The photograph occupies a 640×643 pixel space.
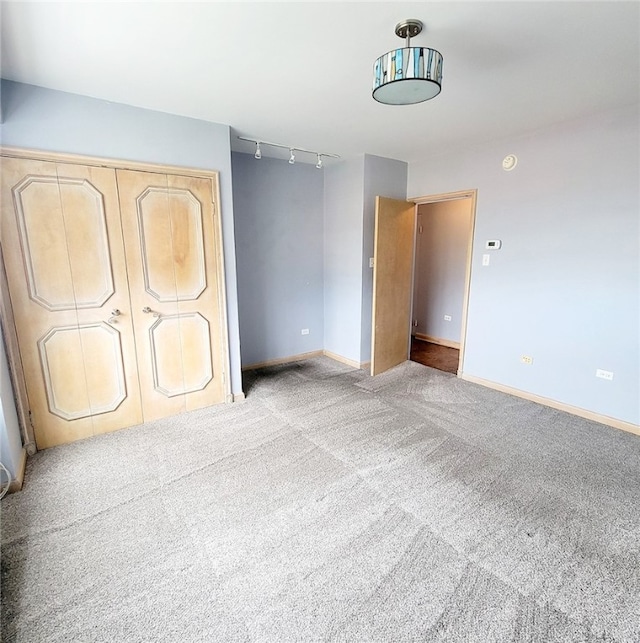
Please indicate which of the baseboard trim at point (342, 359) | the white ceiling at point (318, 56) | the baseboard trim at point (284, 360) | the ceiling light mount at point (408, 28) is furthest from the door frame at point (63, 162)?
the baseboard trim at point (342, 359)

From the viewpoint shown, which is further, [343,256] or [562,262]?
[343,256]

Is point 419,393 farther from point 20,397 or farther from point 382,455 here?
point 20,397

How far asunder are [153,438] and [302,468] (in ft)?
4.22

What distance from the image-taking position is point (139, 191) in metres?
2.71

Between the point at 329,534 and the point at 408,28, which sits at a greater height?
the point at 408,28

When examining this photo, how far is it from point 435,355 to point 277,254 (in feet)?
8.98

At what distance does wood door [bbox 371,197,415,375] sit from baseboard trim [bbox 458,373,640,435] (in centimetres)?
91

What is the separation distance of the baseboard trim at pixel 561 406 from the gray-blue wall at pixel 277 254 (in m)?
2.22

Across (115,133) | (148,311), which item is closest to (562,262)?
(148,311)

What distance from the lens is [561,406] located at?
3.26 metres

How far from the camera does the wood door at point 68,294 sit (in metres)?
2.37

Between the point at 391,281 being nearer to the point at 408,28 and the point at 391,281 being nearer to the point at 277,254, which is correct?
the point at 277,254

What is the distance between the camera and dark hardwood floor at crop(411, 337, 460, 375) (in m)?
4.64

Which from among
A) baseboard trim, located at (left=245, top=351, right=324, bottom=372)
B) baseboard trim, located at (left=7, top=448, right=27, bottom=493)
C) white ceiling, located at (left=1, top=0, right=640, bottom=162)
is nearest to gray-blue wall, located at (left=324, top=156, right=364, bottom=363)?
baseboard trim, located at (left=245, top=351, right=324, bottom=372)
